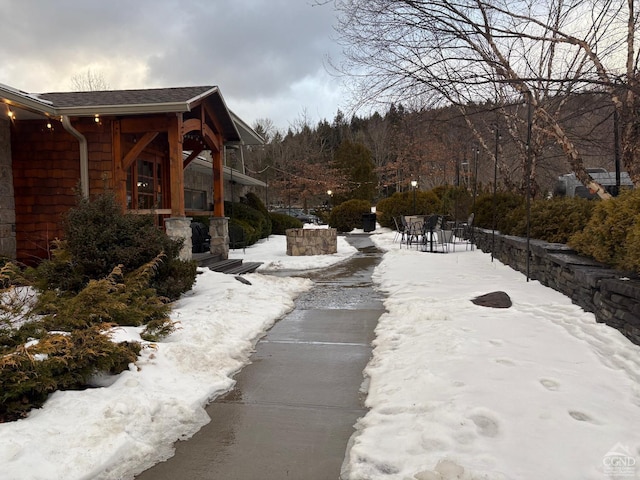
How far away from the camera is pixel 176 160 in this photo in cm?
756

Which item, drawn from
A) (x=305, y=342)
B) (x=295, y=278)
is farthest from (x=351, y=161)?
(x=305, y=342)

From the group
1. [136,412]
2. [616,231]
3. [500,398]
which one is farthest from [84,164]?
[616,231]

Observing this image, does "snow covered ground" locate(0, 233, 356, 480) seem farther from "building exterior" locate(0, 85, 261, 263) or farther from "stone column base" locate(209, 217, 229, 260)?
"stone column base" locate(209, 217, 229, 260)

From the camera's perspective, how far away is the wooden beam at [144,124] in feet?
25.0

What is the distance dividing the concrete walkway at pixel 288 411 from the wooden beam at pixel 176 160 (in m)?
3.54

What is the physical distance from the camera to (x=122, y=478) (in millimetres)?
2162

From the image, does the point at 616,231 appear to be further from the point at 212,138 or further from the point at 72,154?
the point at 72,154

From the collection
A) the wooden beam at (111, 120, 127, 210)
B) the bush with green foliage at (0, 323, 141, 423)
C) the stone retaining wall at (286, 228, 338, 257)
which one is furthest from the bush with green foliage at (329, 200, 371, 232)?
the bush with green foliage at (0, 323, 141, 423)

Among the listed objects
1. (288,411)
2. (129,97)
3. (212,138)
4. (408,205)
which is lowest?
(288,411)

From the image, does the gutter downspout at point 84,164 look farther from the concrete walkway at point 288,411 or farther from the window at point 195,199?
the window at point 195,199

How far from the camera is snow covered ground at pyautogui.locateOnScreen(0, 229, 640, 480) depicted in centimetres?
213

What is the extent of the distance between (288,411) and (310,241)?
9.40 meters

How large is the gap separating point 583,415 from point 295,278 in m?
6.13

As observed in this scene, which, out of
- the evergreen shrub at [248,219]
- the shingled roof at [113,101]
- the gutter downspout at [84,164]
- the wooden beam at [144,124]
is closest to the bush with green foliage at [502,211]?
the shingled roof at [113,101]
